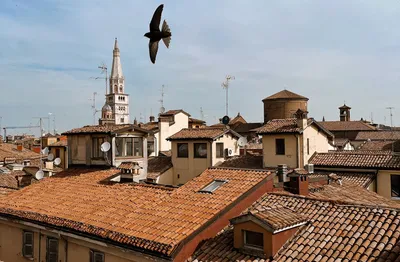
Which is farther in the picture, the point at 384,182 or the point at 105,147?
the point at 384,182

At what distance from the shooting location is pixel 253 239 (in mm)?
8922

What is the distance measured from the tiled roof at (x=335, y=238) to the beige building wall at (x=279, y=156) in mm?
16838

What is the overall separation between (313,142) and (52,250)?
67.2 feet

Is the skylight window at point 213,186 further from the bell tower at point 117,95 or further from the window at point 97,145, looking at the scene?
the bell tower at point 117,95

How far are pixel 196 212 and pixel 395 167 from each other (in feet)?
55.0

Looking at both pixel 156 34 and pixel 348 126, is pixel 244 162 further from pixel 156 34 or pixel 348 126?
pixel 348 126

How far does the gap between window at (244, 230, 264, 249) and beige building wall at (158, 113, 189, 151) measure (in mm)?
29761

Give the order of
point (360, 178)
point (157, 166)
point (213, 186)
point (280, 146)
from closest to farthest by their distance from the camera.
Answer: point (213, 186) < point (360, 178) < point (280, 146) < point (157, 166)

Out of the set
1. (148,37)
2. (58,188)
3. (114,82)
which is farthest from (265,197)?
(114,82)

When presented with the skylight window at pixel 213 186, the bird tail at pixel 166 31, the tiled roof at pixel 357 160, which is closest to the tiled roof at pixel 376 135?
the tiled roof at pixel 357 160

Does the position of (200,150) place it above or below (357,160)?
above

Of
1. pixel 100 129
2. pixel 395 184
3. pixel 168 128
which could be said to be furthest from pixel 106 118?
pixel 395 184

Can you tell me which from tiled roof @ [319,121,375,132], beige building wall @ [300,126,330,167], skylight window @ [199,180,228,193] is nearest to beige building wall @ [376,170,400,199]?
beige building wall @ [300,126,330,167]

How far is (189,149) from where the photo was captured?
1198 inches
